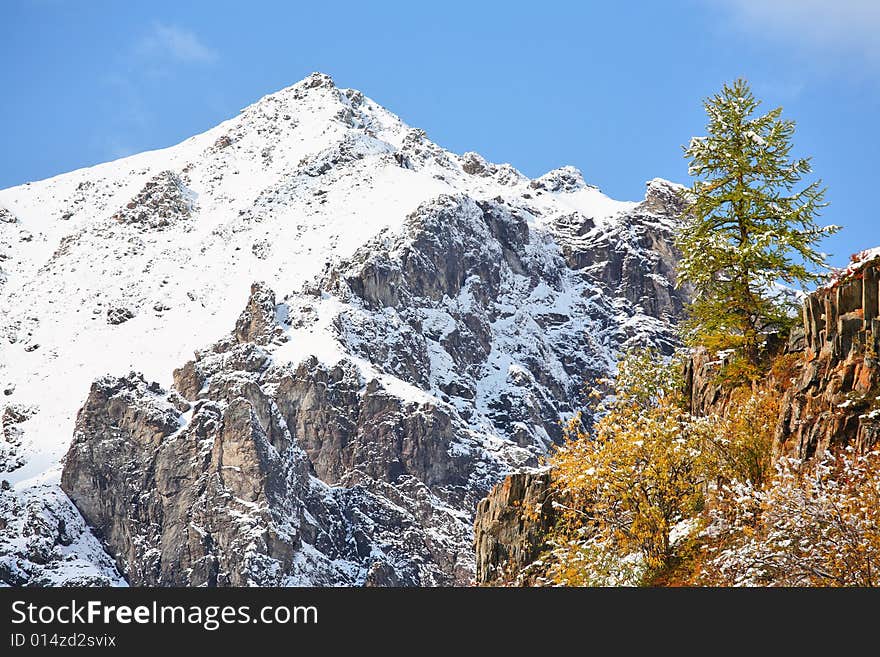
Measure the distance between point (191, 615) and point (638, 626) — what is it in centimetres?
715

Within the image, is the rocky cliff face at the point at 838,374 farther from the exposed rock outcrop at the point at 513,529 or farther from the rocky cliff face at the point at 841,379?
the exposed rock outcrop at the point at 513,529

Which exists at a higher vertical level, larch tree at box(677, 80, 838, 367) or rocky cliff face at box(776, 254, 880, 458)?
larch tree at box(677, 80, 838, 367)

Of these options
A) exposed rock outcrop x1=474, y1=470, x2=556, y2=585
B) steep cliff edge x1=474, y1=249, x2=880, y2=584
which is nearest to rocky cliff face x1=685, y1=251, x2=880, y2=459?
steep cliff edge x1=474, y1=249, x2=880, y2=584

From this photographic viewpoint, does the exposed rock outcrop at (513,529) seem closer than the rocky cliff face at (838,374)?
No

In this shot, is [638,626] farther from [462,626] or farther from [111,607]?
[111,607]

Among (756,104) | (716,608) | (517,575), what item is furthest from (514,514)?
(716,608)

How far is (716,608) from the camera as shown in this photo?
18.8 m

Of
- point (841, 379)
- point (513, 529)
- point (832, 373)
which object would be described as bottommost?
point (841, 379)

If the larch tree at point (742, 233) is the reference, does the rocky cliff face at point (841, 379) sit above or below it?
below

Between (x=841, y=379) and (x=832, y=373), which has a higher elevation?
(x=832, y=373)

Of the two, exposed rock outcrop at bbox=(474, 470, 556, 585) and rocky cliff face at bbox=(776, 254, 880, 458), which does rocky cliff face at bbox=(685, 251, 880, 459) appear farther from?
exposed rock outcrop at bbox=(474, 470, 556, 585)

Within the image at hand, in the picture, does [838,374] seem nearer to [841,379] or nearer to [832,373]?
[841,379]

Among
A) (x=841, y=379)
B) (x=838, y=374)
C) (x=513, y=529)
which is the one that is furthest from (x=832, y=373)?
(x=513, y=529)

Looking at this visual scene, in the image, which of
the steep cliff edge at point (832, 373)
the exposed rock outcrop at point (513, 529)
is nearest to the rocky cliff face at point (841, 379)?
the steep cliff edge at point (832, 373)
